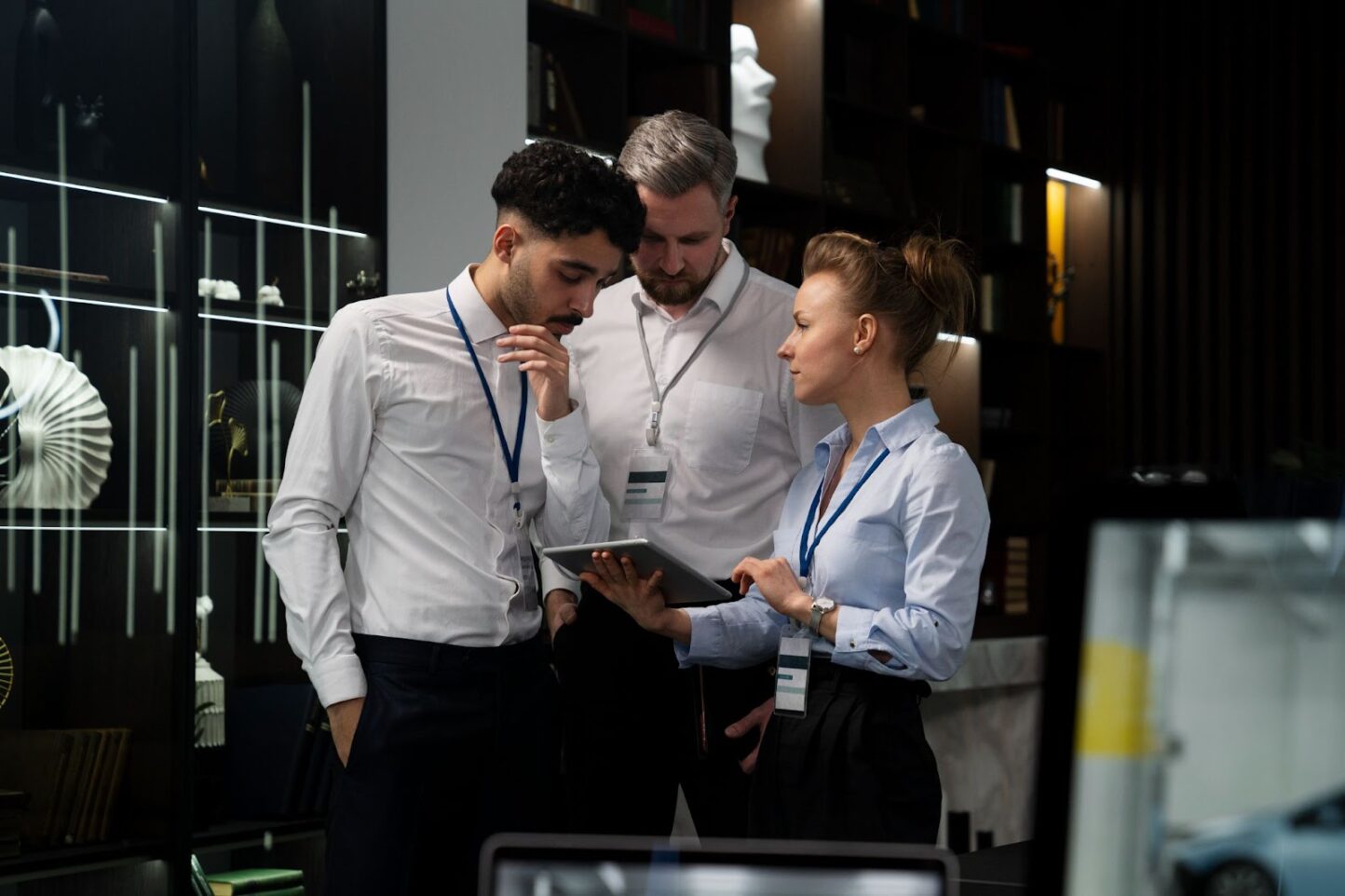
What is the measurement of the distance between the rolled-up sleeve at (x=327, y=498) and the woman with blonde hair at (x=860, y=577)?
1.16ft

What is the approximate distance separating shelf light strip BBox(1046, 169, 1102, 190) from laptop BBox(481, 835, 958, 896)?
591cm

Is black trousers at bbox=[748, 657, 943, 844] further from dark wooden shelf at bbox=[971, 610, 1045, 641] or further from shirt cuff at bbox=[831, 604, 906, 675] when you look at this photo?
dark wooden shelf at bbox=[971, 610, 1045, 641]

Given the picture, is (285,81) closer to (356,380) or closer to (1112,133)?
(356,380)

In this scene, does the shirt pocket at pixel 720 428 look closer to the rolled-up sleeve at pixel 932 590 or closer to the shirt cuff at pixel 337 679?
the rolled-up sleeve at pixel 932 590

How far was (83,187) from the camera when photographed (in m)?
3.01

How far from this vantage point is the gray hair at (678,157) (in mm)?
2193

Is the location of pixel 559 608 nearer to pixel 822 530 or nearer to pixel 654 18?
pixel 822 530

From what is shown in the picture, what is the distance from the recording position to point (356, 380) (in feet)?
6.19

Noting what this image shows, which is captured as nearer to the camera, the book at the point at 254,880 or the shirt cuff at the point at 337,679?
the shirt cuff at the point at 337,679

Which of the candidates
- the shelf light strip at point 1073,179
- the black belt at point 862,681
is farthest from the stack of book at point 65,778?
the shelf light strip at point 1073,179

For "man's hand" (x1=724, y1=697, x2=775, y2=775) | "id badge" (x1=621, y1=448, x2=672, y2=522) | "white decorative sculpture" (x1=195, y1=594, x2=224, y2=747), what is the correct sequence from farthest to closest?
1. "white decorative sculpture" (x1=195, y1=594, x2=224, y2=747)
2. "id badge" (x1=621, y1=448, x2=672, y2=522)
3. "man's hand" (x1=724, y1=697, x2=775, y2=775)

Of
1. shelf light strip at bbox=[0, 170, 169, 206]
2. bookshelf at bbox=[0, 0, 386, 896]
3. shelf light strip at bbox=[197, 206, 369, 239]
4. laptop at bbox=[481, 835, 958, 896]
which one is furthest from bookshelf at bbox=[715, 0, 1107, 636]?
laptop at bbox=[481, 835, 958, 896]

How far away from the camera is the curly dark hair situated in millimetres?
1946

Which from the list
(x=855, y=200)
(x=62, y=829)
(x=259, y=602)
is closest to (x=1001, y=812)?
(x=855, y=200)
